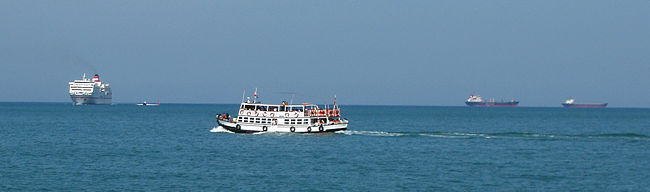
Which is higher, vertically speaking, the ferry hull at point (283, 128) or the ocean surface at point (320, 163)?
the ferry hull at point (283, 128)

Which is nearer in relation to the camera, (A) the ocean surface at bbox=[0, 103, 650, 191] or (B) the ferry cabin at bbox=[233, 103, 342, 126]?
(A) the ocean surface at bbox=[0, 103, 650, 191]

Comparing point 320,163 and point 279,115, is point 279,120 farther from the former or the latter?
point 320,163

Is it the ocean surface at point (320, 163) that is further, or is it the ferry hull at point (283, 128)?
the ferry hull at point (283, 128)

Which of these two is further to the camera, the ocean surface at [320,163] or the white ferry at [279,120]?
the white ferry at [279,120]

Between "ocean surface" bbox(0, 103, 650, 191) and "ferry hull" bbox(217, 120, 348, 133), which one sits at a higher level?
"ferry hull" bbox(217, 120, 348, 133)

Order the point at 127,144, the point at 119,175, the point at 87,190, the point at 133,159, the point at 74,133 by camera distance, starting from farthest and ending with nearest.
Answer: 1. the point at 74,133
2. the point at 127,144
3. the point at 133,159
4. the point at 119,175
5. the point at 87,190

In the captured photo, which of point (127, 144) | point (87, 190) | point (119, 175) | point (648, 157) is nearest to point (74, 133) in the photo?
point (127, 144)

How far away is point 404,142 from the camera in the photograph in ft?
300

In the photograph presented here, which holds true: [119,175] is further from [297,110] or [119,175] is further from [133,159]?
[297,110]

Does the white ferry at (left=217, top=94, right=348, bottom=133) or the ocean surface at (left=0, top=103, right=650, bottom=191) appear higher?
the white ferry at (left=217, top=94, right=348, bottom=133)

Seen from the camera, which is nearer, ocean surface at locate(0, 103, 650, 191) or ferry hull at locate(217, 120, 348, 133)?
ocean surface at locate(0, 103, 650, 191)

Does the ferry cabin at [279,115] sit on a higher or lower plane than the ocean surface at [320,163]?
higher

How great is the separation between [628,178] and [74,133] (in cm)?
7755

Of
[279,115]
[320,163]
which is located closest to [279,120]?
[279,115]
